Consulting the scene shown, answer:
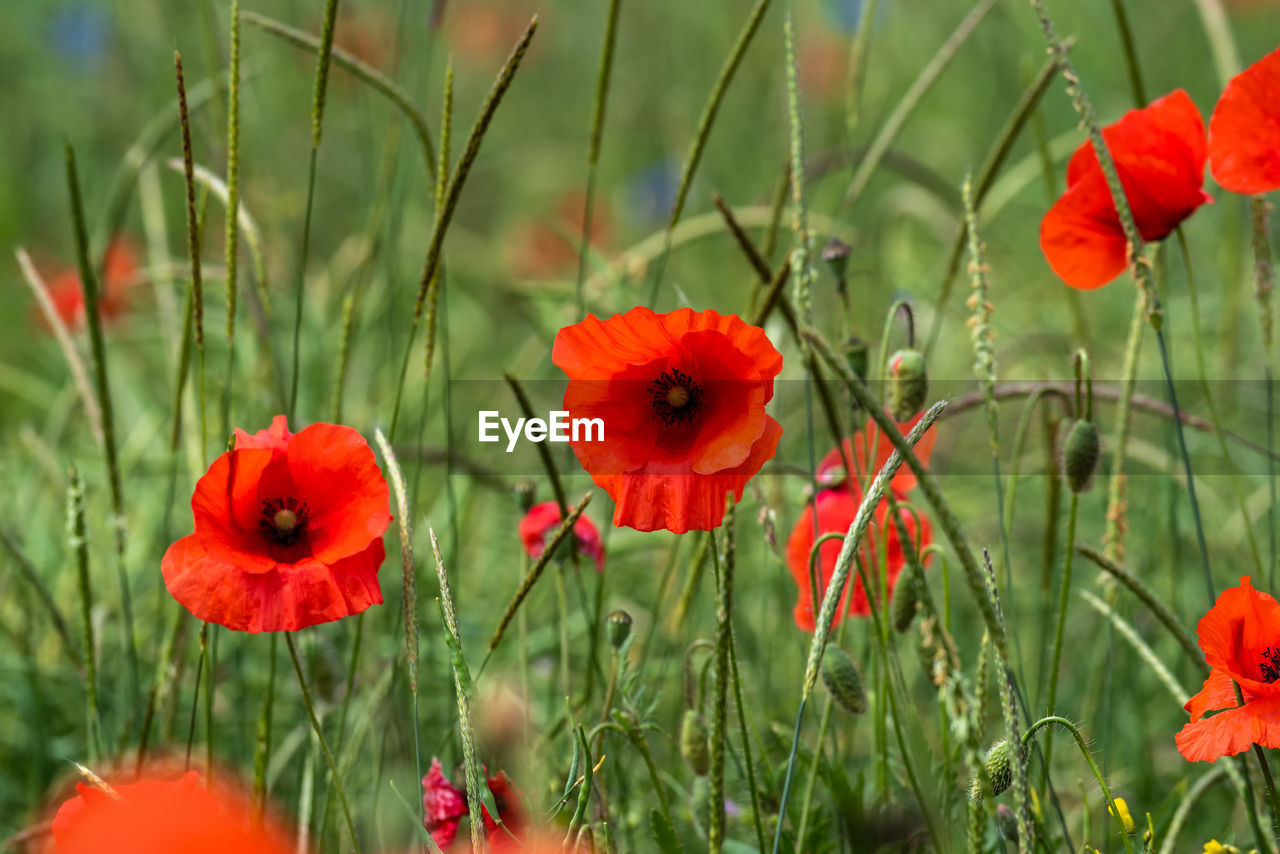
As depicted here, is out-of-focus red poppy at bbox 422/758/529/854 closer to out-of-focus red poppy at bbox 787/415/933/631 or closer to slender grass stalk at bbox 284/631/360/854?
slender grass stalk at bbox 284/631/360/854

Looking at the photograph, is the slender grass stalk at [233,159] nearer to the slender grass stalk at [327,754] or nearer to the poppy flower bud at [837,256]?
the slender grass stalk at [327,754]

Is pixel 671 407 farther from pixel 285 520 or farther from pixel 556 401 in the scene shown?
pixel 556 401

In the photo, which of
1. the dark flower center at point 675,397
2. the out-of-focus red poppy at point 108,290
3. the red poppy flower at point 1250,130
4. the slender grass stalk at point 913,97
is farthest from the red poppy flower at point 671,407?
the out-of-focus red poppy at point 108,290

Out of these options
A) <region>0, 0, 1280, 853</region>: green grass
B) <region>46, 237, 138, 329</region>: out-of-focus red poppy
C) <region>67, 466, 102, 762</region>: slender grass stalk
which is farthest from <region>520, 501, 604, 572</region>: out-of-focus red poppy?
<region>46, 237, 138, 329</region>: out-of-focus red poppy

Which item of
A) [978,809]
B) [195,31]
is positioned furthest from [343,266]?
[195,31]

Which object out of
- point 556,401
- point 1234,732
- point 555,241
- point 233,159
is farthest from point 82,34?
point 1234,732

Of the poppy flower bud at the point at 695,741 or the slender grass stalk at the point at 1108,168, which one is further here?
the poppy flower bud at the point at 695,741
